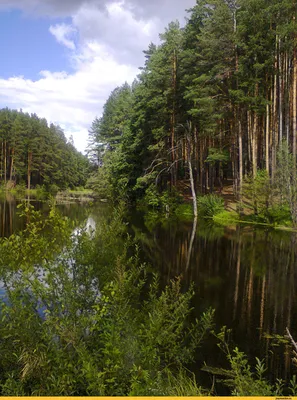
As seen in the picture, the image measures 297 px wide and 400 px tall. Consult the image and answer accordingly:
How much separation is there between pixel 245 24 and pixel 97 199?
132ft

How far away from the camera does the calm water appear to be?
7398 mm

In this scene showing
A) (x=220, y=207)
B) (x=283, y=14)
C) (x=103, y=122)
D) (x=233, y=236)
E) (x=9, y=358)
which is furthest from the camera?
(x=103, y=122)

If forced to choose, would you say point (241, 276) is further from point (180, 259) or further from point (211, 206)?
point (211, 206)

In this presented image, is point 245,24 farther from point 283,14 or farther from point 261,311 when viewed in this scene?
point 261,311

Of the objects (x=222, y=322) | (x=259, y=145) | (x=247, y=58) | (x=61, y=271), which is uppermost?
(x=247, y=58)

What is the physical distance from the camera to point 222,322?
8.53 m

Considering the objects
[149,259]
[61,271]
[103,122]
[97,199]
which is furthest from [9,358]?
[103,122]

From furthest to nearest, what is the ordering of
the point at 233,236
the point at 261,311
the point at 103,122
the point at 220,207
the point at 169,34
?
the point at 103,122, the point at 169,34, the point at 220,207, the point at 233,236, the point at 261,311

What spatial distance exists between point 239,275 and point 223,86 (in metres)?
24.4

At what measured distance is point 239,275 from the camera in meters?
12.8

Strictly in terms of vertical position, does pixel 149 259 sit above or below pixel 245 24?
below

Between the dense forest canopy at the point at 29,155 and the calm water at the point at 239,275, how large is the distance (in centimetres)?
5061

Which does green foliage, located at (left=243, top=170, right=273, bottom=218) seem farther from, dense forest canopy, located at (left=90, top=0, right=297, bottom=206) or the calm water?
the calm water

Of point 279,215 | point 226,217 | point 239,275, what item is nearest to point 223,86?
point 226,217
